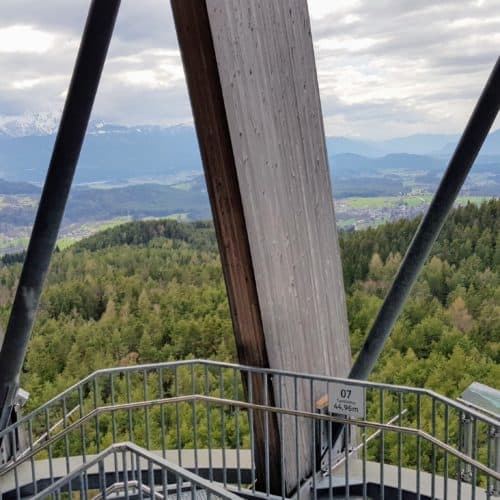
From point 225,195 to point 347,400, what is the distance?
1861mm

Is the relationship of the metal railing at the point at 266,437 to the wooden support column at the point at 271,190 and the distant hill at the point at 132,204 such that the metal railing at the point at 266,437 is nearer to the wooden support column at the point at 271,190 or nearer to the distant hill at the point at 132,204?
the wooden support column at the point at 271,190

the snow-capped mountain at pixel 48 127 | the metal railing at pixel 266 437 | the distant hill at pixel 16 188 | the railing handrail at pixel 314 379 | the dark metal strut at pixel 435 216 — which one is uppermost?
the snow-capped mountain at pixel 48 127

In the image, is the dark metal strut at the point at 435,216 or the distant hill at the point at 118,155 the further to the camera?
the distant hill at the point at 118,155

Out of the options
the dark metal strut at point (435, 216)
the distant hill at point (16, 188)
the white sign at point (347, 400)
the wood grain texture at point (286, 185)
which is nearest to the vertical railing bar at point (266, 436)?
the wood grain texture at point (286, 185)

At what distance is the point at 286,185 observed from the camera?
4.72 meters

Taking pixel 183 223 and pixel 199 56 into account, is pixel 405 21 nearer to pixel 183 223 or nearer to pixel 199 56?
pixel 199 56

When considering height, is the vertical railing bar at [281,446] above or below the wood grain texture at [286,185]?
below

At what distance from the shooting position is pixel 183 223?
6164mm

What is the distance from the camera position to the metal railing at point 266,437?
4566mm

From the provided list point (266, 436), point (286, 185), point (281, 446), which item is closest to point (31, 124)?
point (286, 185)

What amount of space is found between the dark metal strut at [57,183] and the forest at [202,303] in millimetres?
1132

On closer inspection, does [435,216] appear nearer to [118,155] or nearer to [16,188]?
[118,155]

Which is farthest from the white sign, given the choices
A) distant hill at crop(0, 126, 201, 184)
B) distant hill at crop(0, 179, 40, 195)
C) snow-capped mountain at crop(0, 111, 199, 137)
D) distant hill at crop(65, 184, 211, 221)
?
distant hill at crop(0, 179, 40, 195)

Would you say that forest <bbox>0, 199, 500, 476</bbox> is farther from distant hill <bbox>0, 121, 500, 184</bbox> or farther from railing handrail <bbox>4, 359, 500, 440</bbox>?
railing handrail <bbox>4, 359, 500, 440</bbox>
